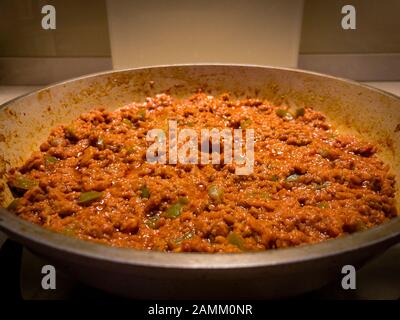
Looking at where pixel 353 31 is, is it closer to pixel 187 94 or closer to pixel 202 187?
pixel 187 94

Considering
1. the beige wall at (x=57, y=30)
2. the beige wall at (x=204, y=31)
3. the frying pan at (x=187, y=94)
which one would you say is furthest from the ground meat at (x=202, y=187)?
the beige wall at (x=57, y=30)

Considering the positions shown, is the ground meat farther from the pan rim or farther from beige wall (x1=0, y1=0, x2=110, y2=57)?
beige wall (x1=0, y1=0, x2=110, y2=57)

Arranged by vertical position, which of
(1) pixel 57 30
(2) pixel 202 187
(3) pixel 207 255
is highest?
(1) pixel 57 30

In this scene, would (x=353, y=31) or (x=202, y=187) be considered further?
(x=353, y=31)

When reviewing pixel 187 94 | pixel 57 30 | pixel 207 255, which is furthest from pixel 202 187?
pixel 57 30

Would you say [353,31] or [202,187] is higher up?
[353,31]

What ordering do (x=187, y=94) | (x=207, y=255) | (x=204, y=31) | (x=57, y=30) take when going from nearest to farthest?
1. (x=207, y=255)
2. (x=204, y=31)
3. (x=187, y=94)
4. (x=57, y=30)
